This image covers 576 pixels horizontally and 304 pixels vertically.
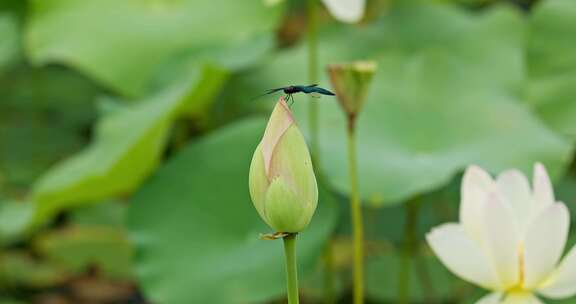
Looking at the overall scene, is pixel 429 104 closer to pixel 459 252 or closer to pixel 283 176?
pixel 459 252

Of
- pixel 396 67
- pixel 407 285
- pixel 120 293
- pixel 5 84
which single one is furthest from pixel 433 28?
pixel 5 84

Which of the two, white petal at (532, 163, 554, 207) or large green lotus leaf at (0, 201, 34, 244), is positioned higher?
large green lotus leaf at (0, 201, 34, 244)

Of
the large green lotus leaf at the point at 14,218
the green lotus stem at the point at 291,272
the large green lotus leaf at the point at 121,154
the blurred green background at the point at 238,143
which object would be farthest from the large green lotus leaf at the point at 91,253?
the green lotus stem at the point at 291,272

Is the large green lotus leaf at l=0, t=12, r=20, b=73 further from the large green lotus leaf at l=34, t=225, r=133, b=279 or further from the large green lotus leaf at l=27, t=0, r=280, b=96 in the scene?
the large green lotus leaf at l=34, t=225, r=133, b=279

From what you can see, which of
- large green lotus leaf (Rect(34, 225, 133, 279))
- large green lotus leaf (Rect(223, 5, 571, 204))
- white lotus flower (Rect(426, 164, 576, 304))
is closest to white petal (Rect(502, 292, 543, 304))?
white lotus flower (Rect(426, 164, 576, 304))

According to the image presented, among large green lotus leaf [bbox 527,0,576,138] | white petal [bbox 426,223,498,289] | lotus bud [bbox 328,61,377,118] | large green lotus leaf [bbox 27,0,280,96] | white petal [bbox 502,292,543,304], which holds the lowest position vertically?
white petal [bbox 502,292,543,304]

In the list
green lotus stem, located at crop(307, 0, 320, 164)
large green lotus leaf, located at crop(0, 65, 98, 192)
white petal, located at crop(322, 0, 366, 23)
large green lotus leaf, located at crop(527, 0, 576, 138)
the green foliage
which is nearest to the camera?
white petal, located at crop(322, 0, 366, 23)
